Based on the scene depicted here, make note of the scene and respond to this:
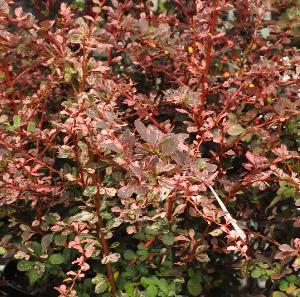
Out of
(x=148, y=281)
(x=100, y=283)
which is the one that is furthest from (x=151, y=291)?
(x=100, y=283)

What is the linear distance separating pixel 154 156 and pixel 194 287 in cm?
83

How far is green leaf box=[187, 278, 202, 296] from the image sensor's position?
Answer: 2180 mm

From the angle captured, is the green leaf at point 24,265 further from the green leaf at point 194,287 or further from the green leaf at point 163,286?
the green leaf at point 194,287

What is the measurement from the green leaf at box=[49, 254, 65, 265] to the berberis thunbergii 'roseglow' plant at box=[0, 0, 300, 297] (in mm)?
19

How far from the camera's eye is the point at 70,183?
2055 mm

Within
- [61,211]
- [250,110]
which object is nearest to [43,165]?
[61,211]

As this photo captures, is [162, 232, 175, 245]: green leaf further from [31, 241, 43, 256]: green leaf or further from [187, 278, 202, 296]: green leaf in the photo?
[31, 241, 43, 256]: green leaf

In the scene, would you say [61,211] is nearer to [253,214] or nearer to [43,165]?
[43,165]

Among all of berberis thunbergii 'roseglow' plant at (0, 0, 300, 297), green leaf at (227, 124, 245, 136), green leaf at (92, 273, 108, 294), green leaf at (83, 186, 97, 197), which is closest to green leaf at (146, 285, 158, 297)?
berberis thunbergii 'roseglow' plant at (0, 0, 300, 297)

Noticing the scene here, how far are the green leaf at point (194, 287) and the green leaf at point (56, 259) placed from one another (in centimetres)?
48

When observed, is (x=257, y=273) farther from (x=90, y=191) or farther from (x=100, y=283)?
(x=90, y=191)

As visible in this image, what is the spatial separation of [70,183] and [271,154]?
0.74m

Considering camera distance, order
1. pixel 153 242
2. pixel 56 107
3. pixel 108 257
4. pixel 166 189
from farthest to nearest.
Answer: pixel 56 107 → pixel 153 242 → pixel 108 257 → pixel 166 189

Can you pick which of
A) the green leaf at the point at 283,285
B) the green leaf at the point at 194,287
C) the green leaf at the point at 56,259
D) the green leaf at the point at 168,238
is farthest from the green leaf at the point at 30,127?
the green leaf at the point at 283,285
